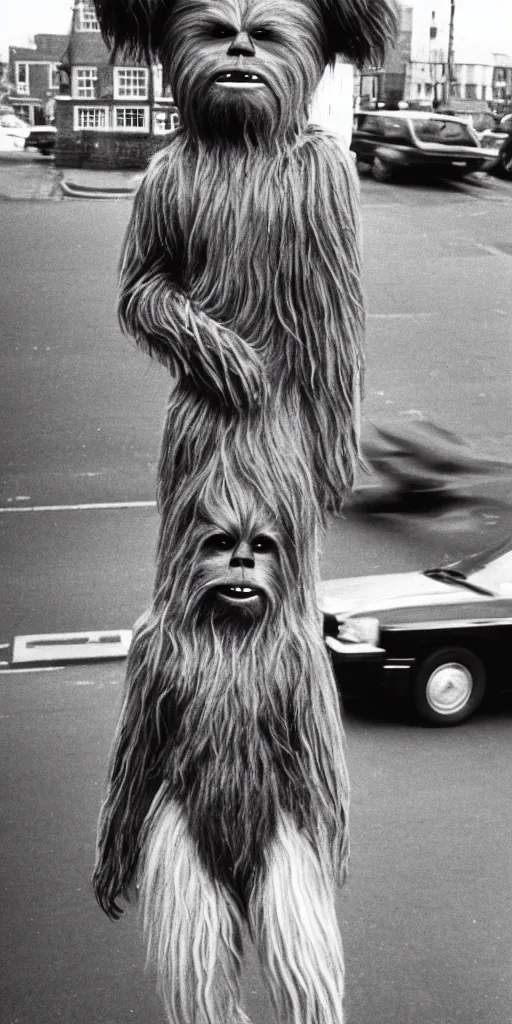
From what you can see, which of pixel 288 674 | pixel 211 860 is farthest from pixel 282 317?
pixel 211 860

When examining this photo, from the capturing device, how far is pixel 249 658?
64.6 inches

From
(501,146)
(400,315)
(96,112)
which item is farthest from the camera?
(400,315)

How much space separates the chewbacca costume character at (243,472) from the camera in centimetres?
160

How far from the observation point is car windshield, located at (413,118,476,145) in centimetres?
721

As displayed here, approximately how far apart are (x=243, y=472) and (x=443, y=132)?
247 inches

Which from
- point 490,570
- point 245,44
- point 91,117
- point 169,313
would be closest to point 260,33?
point 245,44

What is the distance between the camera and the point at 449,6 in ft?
20.9

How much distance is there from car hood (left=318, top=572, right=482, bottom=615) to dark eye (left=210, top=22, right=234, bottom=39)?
2.40 metres

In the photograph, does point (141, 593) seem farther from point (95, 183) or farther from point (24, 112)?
point (24, 112)

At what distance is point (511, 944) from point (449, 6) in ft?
16.8

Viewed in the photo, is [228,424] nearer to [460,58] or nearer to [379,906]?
[379,906]

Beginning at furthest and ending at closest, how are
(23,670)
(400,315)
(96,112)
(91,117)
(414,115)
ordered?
(400,315) → (414,115) → (91,117) → (96,112) → (23,670)

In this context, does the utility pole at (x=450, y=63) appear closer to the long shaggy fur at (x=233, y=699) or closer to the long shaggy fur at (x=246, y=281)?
the long shaggy fur at (x=246, y=281)

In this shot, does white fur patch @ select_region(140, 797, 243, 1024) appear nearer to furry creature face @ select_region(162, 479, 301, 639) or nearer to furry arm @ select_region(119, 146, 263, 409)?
furry creature face @ select_region(162, 479, 301, 639)
